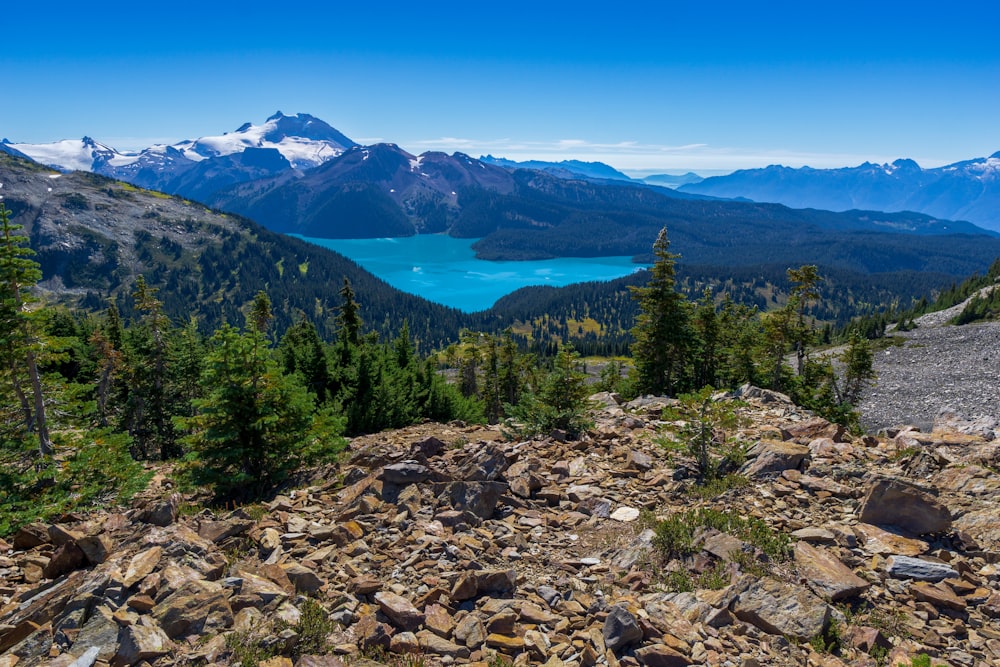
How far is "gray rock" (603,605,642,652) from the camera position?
704cm

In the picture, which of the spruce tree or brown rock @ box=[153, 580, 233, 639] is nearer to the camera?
brown rock @ box=[153, 580, 233, 639]

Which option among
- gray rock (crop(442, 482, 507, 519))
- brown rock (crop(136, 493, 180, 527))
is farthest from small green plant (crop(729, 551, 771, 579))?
brown rock (crop(136, 493, 180, 527))

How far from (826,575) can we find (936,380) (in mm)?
61384

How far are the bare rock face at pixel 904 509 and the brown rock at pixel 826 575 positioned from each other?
1.79 m

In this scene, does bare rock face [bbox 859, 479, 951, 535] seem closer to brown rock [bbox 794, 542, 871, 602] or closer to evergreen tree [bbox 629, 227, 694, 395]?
brown rock [bbox 794, 542, 871, 602]

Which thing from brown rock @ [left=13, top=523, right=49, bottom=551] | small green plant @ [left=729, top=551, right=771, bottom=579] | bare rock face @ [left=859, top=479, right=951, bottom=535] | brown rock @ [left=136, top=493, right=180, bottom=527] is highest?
bare rock face @ [left=859, top=479, right=951, bottom=535]

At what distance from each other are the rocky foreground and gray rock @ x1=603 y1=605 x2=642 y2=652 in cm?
3

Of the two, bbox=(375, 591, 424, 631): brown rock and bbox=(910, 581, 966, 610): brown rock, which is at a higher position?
bbox=(910, 581, 966, 610): brown rock

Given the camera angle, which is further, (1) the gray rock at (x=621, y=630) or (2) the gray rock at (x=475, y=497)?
(2) the gray rock at (x=475, y=497)

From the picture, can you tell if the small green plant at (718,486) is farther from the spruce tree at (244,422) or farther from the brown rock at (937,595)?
the spruce tree at (244,422)

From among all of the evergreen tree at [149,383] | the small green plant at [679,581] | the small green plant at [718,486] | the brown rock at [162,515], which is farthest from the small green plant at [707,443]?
the evergreen tree at [149,383]

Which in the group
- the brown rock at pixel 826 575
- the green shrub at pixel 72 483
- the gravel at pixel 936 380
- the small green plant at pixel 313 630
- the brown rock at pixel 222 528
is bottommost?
the gravel at pixel 936 380

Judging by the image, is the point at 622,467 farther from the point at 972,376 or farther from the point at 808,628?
the point at 972,376

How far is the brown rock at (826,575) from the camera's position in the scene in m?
8.06
